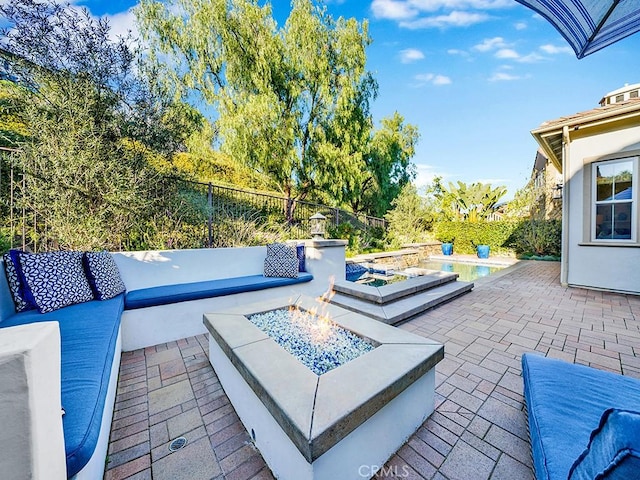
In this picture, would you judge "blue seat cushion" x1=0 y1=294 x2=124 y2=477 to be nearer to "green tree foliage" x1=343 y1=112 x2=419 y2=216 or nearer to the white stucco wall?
the white stucco wall

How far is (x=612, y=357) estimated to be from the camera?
2.62 metres

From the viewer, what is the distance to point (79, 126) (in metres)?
3.38

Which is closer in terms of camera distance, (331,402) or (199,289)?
(331,402)

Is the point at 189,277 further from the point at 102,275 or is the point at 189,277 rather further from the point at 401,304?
the point at 401,304

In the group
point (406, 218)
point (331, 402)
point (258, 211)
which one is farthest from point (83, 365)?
point (406, 218)

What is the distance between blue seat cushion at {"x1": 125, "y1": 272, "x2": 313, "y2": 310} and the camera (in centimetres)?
308

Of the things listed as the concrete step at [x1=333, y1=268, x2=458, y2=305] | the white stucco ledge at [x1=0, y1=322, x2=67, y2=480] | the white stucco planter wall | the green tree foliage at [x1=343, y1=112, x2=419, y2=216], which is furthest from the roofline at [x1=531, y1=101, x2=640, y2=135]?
the white stucco ledge at [x1=0, y1=322, x2=67, y2=480]

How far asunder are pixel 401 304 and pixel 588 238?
14.5 ft

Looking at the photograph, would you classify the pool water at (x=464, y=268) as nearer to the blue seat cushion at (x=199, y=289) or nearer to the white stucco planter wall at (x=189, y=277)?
the white stucco planter wall at (x=189, y=277)

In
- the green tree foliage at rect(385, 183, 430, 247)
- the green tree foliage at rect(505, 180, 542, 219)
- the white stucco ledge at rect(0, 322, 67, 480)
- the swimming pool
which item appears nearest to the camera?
the white stucco ledge at rect(0, 322, 67, 480)

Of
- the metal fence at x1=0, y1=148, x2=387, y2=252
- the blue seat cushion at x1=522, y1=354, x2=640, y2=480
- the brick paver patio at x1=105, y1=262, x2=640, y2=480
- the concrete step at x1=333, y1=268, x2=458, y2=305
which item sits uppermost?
the metal fence at x1=0, y1=148, x2=387, y2=252

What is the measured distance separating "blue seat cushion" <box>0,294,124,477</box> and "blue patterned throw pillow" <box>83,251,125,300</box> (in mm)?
156

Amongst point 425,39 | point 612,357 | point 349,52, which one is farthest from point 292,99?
point 612,357

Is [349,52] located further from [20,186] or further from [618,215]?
[20,186]
